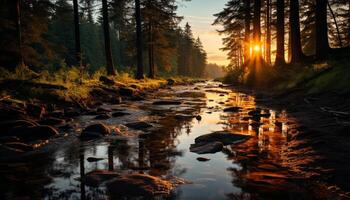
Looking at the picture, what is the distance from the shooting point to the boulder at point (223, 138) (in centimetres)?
679

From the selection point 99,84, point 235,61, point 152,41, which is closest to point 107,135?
point 99,84

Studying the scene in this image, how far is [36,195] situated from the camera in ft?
13.0

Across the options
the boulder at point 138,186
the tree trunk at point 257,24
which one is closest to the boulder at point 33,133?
the boulder at point 138,186

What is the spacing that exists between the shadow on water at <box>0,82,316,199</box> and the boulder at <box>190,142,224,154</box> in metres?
0.14

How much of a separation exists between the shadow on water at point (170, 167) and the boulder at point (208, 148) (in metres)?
0.14

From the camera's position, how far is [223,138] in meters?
6.89

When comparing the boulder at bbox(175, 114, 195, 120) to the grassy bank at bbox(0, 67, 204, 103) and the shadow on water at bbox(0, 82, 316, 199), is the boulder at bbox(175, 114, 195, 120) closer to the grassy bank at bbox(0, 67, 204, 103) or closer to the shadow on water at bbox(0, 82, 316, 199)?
the shadow on water at bbox(0, 82, 316, 199)

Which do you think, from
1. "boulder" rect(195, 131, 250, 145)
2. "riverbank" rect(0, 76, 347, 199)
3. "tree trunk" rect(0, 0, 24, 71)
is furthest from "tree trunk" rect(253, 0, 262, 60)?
"boulder" rect(195, 131, 250, 145)

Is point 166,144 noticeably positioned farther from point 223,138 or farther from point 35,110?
point 35,110

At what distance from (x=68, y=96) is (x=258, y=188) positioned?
8735mm

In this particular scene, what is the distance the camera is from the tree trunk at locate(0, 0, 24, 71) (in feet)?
46.8

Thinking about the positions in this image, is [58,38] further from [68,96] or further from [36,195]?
[36,195]

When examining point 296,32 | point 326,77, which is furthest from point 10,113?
point 296,32

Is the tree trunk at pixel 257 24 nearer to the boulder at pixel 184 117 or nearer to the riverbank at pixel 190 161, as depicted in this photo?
the boulder at pixel 184 117
